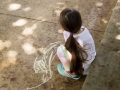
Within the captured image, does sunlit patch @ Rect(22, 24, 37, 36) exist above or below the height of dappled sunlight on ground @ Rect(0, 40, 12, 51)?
above

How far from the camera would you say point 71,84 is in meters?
2.21

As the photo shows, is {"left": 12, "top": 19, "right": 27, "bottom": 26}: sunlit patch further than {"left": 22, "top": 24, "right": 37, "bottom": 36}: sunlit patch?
Yes

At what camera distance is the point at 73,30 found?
1821mm

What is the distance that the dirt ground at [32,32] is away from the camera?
2254 millimetres

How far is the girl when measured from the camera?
70.3 inches

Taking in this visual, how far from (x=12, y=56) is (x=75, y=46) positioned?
3.06ft

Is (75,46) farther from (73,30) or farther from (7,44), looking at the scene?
(7,44)

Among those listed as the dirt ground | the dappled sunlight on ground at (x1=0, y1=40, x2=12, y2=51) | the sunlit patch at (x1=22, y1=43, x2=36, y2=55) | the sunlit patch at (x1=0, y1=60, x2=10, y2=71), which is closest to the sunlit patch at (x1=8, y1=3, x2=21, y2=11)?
the dirt ground

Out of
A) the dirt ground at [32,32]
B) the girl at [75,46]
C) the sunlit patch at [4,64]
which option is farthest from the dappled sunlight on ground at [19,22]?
the girl at [75,46]

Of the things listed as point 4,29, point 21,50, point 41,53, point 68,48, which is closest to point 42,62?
point 41,53

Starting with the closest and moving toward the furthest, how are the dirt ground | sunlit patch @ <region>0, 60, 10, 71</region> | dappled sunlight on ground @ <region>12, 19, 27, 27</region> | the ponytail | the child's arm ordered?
the ponytail → the child's arm → the dirt ground → sunlit patch @ <region>0, 60, 10, 71</region> → dappled sunlight on ground @ <region>12, 19, 27, 27</region>

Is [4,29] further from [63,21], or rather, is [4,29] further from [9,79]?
[63,21]

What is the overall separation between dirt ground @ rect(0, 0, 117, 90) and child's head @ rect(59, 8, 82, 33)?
681 millimetres

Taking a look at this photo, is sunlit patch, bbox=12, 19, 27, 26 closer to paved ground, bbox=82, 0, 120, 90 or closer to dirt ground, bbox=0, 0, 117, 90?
dirt ground, bbox=0, 0, 117, 90
